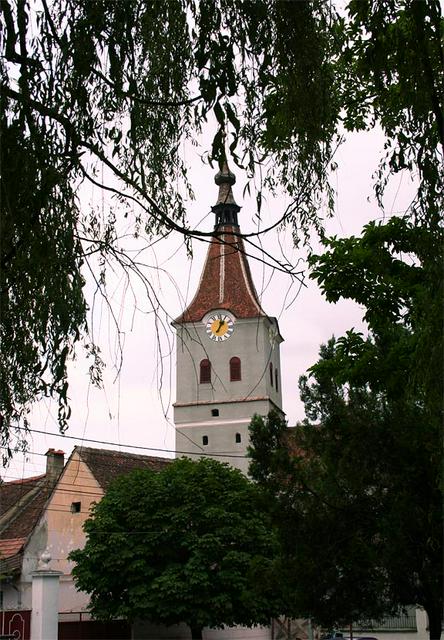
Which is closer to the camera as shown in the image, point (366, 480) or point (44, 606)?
point (366, 480)

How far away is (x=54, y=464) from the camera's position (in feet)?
123

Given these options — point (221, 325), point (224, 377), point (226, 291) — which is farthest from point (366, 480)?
point (226, 291)

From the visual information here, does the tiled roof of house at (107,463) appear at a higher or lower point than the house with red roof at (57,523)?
higher

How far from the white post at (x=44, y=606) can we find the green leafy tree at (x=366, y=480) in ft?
27.9

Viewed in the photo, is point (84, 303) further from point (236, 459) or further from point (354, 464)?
point (236, 459)

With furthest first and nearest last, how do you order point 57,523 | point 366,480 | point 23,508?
1. point 23,508
2. point 57,523
3. point 366,480

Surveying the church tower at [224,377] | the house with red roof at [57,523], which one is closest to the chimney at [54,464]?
the house with red roof at [57,523]

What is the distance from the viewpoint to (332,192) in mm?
5250

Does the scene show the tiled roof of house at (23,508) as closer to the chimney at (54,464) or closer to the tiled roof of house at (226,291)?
the chimney at (54,464)

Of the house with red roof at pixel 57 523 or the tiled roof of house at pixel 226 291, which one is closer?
the house with red roof at pixel 57 523

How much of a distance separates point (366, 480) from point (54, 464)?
2482 centimetres

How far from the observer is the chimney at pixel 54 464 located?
3684 centimetres

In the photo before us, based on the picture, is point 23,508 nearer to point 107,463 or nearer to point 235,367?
point 107,463

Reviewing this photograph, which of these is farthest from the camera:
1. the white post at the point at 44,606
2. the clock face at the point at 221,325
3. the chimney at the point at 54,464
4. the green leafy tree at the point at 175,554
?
the clock face at the point at 221,325
